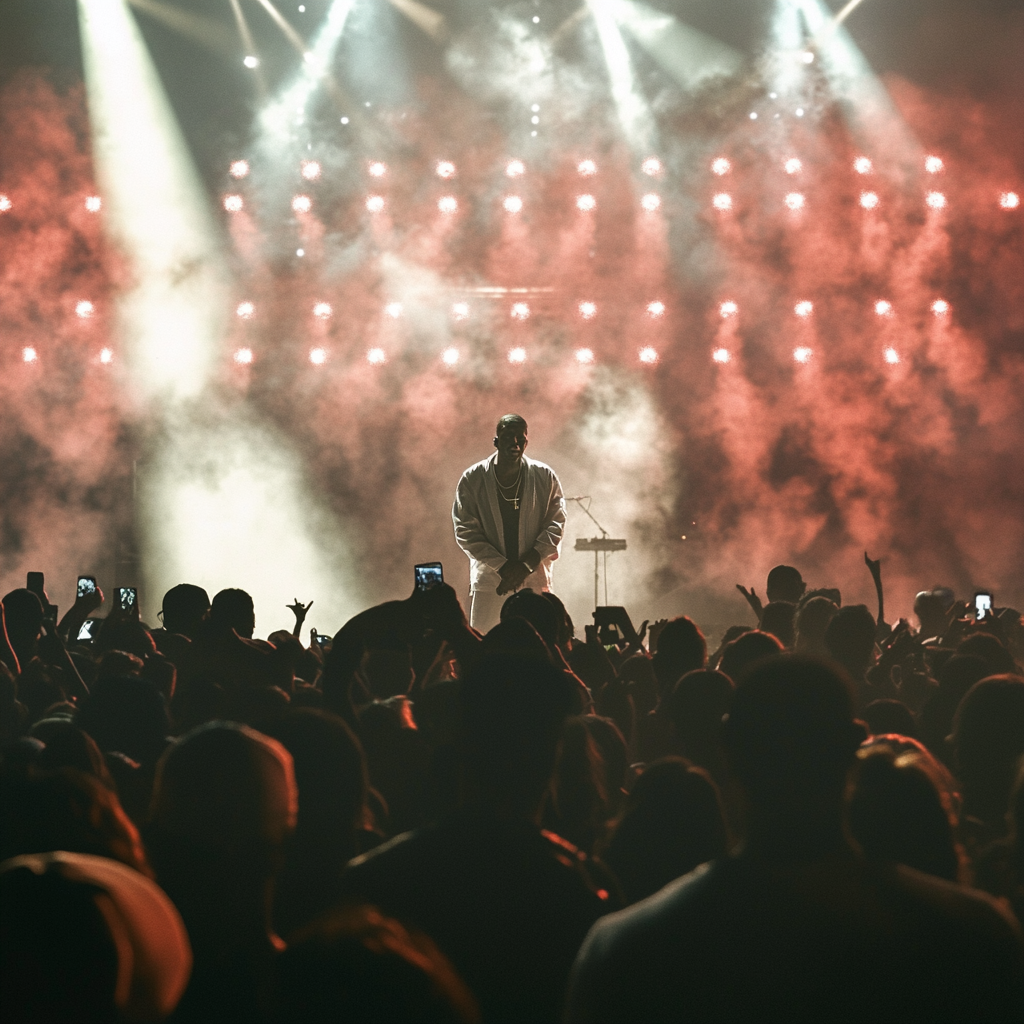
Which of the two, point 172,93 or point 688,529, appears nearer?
point 172,93

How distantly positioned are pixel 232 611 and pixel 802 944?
3768 mm

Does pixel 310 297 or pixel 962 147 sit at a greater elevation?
pixel 962 147

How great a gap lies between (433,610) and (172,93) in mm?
13128

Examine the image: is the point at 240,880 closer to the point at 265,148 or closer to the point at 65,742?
the point at 65,742

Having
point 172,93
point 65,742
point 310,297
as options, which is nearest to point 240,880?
point 65,742

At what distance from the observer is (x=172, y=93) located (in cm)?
1437

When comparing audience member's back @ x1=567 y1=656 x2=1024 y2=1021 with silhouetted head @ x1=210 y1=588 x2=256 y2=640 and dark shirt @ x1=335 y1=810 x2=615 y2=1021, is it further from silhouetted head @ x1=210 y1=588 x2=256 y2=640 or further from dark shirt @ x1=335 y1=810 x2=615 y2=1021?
silhouetted head @ x1=210 y1=588 x2=256 y2=640

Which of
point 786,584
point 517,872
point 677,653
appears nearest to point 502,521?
point 786,584

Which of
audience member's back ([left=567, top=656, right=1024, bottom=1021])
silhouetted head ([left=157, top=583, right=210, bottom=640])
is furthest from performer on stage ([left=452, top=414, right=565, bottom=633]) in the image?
audience member's back ([left=567, top=656, right=1024, bottom=1021])

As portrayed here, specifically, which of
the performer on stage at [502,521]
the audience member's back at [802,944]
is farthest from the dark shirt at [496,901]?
the performer on stage at [502,521]

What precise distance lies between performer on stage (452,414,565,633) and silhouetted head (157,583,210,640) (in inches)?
102

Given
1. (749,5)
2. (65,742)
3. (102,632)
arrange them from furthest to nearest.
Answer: (749,5) → (102,632) → (65,742)

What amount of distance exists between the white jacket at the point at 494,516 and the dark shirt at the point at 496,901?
20.4 ft

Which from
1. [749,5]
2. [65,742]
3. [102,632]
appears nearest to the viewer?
[65,742]
